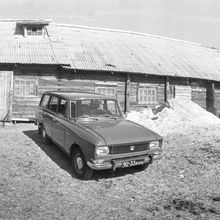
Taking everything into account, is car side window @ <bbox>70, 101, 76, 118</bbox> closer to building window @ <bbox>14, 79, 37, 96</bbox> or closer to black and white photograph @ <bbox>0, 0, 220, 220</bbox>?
black and white photograph @ <bbox>0, 0, 220, 220</bbox>

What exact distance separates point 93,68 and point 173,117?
16.6 ft

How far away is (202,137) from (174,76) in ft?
24.9

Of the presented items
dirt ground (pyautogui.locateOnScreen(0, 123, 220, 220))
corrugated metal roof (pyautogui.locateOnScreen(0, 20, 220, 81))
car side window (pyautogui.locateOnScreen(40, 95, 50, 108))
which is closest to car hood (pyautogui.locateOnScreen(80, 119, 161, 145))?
dirt ground (pyautogui.locateOnScreen(0, 123, 220, 220))

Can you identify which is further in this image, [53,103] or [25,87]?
[25,87]

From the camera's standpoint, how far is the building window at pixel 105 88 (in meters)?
14.7

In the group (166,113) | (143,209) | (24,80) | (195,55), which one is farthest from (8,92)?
(195,55)

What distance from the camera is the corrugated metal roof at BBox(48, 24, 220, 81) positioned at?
15.0 metres

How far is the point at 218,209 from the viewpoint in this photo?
163 inches

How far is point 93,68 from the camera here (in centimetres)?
1391

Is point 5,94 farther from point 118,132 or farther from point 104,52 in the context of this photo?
point 118,132

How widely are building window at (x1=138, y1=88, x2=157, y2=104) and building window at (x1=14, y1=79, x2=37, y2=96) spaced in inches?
244

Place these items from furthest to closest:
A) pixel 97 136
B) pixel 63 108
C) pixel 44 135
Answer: pixel 44 135 < pixel 63 108 < pixel 97 136

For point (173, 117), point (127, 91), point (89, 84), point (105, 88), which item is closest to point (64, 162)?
point (173, 117)

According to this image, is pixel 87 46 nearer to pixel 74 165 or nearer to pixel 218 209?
pixel 74 165
